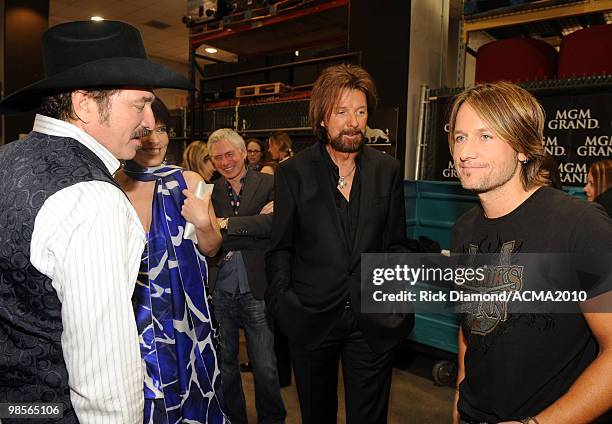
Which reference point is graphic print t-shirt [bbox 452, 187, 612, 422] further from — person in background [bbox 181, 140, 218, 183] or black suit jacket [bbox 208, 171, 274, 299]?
person in background [bbox 181, 140, 218, 183]

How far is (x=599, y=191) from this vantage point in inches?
104

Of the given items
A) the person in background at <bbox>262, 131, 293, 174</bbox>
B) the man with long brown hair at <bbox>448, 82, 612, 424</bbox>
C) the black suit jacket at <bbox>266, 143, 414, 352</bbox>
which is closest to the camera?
the man with long brown hair at <bbox>448, 82, 612, 424</bbox>

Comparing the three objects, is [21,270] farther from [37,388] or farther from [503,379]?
[503,379]

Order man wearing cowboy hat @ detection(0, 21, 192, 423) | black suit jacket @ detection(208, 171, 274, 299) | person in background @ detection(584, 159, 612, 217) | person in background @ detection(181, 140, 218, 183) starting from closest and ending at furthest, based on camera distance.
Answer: man wearing cowboy hat @ detection(0, 21, 192, 423) → black suit jacket @ detection(208, 171, 274, 299) → person in background @ detection(584, 159, 612, 217) → person in background @ detection(181, 140, 218, 183)

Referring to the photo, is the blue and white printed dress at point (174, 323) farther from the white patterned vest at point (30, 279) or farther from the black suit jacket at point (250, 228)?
the black suit jacket at point (250, 228)

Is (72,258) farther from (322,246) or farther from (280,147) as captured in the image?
(280,147)

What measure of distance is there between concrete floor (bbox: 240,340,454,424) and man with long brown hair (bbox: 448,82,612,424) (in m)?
1.78

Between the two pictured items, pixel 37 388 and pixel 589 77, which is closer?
pixel 37 388

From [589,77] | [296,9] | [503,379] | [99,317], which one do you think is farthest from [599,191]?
[296,9]

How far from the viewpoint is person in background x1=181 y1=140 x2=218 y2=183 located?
3.68 m

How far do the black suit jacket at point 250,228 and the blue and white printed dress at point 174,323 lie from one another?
784 mm

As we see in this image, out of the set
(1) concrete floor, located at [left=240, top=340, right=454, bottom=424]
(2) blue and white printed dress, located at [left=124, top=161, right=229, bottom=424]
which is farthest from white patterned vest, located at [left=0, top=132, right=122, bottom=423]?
(1) concrete floor, located at [left=240, top=340, right=454, bottom=424]

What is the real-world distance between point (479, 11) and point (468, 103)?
3.05 meters

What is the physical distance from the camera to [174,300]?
5.05 ft
